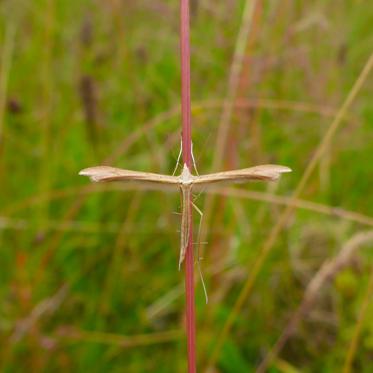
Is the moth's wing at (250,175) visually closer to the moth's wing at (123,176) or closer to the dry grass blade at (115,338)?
the moth's wing at (123,176)

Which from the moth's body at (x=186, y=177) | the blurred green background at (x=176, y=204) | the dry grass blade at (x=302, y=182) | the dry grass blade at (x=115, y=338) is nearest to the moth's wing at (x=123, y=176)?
the moth's body at (x=186, y=177)

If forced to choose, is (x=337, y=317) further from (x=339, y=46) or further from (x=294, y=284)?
(x=339, y=46)

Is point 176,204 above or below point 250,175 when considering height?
below

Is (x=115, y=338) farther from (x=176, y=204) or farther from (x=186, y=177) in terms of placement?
(x=186, y=177)

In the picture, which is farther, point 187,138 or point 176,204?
point 176,204

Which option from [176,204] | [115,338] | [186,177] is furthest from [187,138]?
[176,204]

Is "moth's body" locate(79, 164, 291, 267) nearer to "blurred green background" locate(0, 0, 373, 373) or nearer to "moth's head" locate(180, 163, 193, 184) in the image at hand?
"moth's head" locate(180, 163, 193, 184)

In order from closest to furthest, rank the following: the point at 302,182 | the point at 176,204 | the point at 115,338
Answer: the point at 302,182 < the point at 115,338 < the point at 176,204
